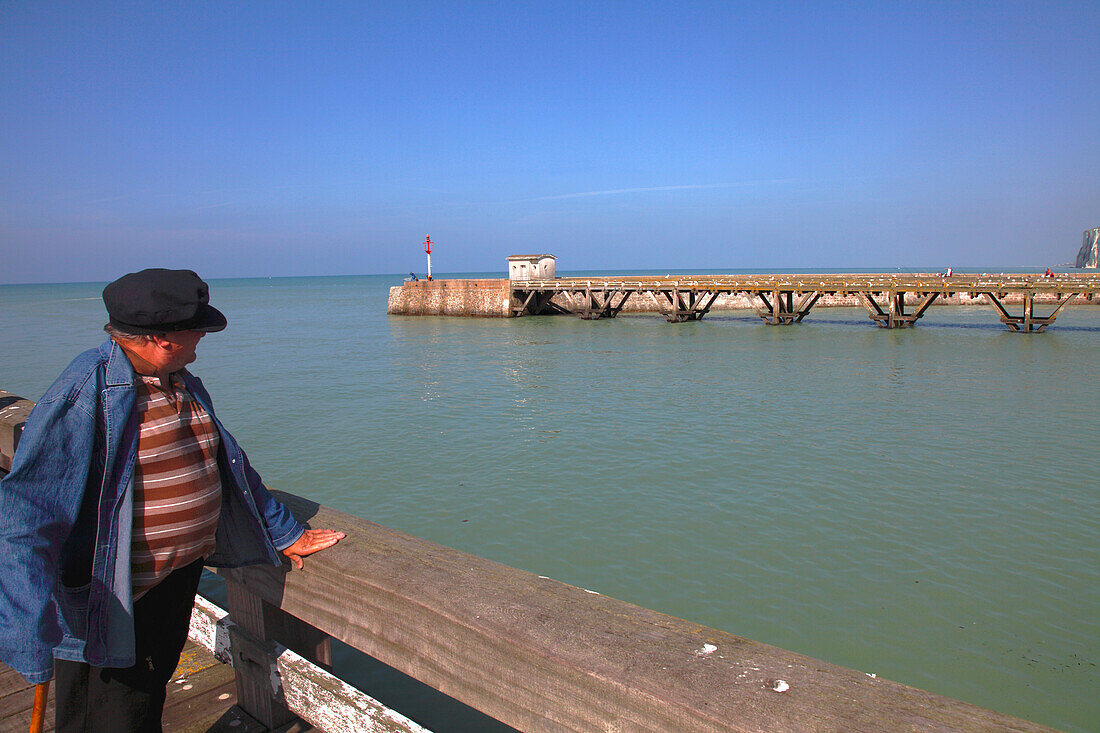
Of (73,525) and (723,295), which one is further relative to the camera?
(723,295)

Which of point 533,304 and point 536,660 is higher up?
point 536,660

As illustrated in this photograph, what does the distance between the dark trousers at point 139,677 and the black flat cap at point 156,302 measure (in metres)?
0.68

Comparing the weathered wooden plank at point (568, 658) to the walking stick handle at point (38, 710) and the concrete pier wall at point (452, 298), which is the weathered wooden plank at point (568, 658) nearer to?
the walking stick handle at point (38, 710)

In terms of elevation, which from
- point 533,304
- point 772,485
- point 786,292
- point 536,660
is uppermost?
point 786,292

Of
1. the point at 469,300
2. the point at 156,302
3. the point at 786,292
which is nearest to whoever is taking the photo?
the point at 156,302

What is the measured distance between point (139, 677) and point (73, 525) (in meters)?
0.49

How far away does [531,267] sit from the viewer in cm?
3794

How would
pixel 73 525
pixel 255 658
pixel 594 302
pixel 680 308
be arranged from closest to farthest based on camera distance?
pixel 73 525 → pixel 255 658 → pixel 680 308 → pixel 594 302

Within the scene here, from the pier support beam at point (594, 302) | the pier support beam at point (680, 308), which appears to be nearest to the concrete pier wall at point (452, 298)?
the pier support beam at point (594, 302)

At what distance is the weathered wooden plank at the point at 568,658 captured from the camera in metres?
1.08

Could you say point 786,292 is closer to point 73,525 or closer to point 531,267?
point 531,267

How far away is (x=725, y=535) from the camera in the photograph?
6.77m

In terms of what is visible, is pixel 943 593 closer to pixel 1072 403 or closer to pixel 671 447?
pixel 671 447

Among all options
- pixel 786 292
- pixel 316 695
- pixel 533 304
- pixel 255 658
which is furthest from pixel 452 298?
pixel 316 695
